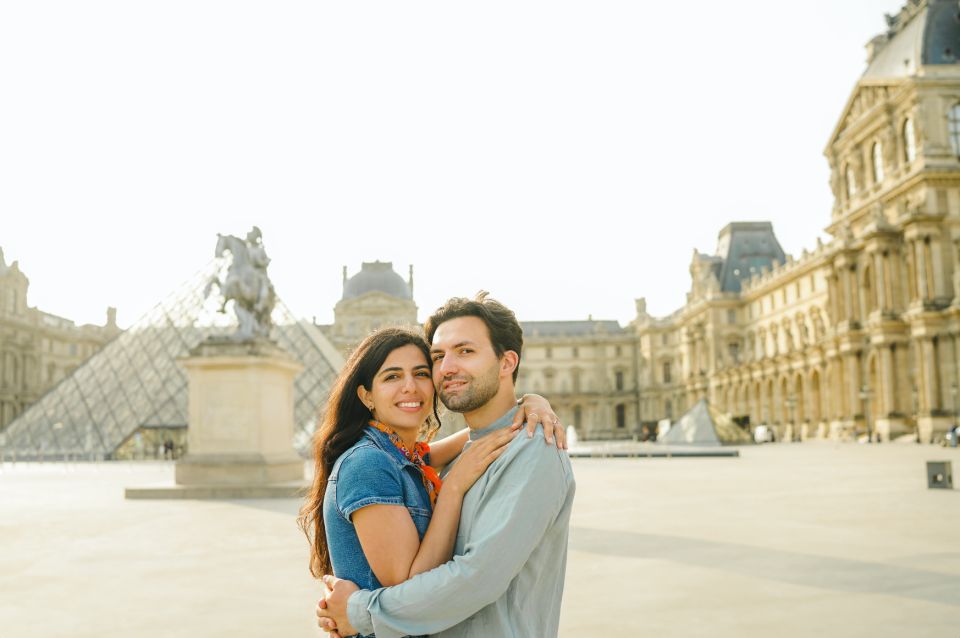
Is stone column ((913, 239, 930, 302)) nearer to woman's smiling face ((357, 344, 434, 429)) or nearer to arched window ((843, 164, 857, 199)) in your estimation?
arched window ((843, 164, 857, 199))

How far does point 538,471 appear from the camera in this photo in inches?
83.4

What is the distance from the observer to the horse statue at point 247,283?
47.4ft

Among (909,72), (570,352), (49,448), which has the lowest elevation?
(49,448)

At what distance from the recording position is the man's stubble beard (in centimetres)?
236

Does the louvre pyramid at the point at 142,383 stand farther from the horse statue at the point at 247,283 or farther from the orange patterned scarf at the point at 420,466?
the orange patterned scarf at the point at 420,466

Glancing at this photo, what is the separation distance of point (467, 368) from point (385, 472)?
1.20ft

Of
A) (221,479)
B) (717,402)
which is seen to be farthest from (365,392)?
(717,402)

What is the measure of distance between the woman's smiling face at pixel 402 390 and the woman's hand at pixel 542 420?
290mm

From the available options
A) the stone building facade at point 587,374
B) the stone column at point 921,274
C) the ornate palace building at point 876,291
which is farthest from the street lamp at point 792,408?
the stone building facade at point 587,374

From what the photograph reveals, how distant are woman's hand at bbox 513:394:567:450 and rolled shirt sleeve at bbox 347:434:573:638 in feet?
0.12

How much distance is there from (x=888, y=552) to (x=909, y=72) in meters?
43.3

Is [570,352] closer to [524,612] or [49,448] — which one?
[49,448]

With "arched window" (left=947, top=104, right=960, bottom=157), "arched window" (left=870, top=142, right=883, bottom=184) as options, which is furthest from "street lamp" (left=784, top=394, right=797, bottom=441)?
"arched window" (left=947, top=104, right=960, bottom=157)

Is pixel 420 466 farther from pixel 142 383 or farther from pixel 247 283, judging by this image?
pixel 142 383
